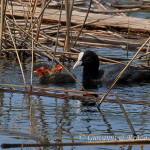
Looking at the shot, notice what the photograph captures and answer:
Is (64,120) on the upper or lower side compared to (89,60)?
lower

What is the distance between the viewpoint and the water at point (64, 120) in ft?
13.7

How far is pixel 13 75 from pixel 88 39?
12.9ft

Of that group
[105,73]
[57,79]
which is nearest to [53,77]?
[57,79]

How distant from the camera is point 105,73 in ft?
27.0

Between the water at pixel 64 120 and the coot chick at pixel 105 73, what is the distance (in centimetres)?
141

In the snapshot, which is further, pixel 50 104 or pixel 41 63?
pixel 41 63

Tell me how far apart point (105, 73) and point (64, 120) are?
→ 11.3 feet

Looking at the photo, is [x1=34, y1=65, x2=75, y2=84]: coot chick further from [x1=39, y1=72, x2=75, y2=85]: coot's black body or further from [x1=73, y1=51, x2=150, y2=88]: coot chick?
[x1=73, y1=51, x2=150, y2=88]: coot chick

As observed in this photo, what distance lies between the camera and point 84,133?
4.36 meters

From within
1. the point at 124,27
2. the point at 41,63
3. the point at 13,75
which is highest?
the point at 124,27

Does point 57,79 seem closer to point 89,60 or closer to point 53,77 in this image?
point 53,77

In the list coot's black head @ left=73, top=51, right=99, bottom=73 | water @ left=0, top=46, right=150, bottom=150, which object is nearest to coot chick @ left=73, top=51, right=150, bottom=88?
coot's black head @ left=73, top=51, right=99, bottom=73

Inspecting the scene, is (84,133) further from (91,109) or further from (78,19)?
(78,19)

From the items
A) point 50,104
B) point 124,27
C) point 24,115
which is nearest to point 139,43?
point 124,27
